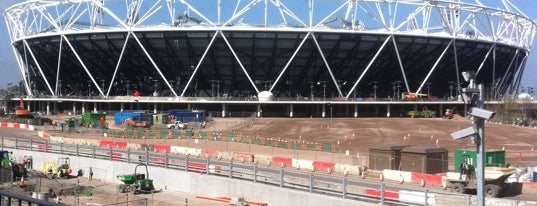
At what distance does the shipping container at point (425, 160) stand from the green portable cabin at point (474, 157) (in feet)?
2.30

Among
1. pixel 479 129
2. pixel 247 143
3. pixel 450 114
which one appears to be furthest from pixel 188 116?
pixel 479 129

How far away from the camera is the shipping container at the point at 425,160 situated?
27341 millimetres

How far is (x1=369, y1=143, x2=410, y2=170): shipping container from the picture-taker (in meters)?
28.6

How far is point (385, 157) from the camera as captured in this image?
94.7 feet

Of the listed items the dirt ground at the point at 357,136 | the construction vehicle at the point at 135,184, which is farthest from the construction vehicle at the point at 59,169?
the dirt ground at the point at 357,136

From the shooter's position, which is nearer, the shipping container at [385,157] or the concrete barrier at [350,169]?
the concrete barrier at [350,169]

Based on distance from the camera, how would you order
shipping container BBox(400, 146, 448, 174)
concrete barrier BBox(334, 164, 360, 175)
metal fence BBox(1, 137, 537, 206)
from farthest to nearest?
concrete barrier BBox(334, 164, 360, 175) < shipping container BBox(400, 146, 448, 174) < metal fence BBox(1, 137, 537, 206)

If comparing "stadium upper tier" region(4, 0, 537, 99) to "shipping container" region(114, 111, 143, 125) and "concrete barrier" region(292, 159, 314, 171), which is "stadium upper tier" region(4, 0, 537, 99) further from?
"concrete barrier" region(292, 159, 314, 171)

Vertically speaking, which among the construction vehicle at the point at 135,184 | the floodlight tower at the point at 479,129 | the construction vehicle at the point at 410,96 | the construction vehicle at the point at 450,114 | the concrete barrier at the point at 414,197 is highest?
the construction vehicle at the point at 410,96

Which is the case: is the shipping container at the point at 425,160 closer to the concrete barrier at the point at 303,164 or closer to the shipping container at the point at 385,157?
the shipping container at the point at 385,157

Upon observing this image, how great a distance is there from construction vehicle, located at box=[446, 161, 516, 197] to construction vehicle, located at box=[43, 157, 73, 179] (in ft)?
57.1

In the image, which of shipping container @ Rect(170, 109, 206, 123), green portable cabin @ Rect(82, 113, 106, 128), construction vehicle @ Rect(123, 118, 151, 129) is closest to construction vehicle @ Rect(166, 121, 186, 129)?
construction vehicle @ Rect(123, 118, 151, 129)

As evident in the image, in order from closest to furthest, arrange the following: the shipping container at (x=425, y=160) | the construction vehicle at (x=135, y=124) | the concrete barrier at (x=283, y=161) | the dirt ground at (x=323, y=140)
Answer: the dirt ground at (x=323, y=140)
the shipping container at (x=425, y=160)
the concrete barrier at (x=283, y=161)
the construction vehicle at (x=135, y=124)

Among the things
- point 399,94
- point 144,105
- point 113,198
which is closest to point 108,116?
point 144,105
